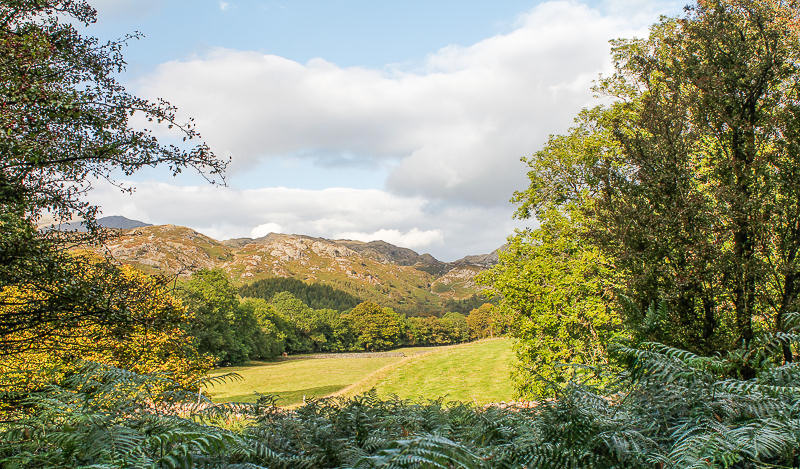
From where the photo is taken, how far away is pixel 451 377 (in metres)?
33.2

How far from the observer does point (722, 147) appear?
7176mm

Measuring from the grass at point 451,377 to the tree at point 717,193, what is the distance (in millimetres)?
20574

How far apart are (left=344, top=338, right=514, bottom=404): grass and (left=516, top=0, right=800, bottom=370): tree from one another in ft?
67.5

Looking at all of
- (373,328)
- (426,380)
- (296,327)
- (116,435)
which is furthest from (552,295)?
(373,328)

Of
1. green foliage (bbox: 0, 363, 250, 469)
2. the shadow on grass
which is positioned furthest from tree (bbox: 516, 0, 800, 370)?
the shadow on grass

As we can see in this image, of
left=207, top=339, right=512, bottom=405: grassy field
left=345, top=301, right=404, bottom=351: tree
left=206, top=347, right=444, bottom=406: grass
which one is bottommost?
left=345, top=301, right=404, bottom=351: tree

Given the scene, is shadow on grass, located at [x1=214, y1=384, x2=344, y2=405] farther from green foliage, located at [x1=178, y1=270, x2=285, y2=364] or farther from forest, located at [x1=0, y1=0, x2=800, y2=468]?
forest, located at [x1=0, y1=0, x2=800, y2=468]

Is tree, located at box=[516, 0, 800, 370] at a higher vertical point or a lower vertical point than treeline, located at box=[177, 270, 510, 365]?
higher

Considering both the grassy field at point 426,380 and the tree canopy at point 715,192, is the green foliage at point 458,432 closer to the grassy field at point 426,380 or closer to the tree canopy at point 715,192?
the tree canopy at point 715,192

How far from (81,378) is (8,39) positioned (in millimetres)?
6053

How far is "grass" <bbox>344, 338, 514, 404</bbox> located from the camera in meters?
28.4

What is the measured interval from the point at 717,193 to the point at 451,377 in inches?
1146

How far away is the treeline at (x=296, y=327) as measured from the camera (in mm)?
61250

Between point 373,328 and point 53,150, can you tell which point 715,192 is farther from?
point 373,328
